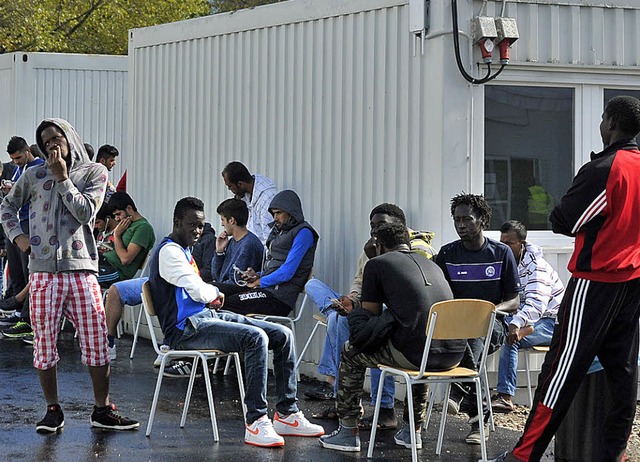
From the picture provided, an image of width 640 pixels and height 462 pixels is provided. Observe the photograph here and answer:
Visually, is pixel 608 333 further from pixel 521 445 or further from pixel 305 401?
pixel 305 401

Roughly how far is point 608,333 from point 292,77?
507 centimetres

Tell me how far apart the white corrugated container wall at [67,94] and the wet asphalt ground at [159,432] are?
19.8 feet

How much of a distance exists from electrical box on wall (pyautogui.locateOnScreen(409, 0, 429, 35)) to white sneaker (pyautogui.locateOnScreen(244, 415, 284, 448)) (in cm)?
331

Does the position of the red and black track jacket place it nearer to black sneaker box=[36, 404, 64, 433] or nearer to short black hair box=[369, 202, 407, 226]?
short black hair box=[369, 202, 407, 226]

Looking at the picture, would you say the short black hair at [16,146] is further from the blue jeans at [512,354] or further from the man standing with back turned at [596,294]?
the man standing with back turned at [596,294]

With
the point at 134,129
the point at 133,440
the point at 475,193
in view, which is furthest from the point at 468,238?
the point at 134,129

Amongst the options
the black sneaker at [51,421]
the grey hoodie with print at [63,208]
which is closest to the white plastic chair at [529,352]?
the grey hoodie with print at [63,208]

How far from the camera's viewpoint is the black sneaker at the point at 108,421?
779 cm

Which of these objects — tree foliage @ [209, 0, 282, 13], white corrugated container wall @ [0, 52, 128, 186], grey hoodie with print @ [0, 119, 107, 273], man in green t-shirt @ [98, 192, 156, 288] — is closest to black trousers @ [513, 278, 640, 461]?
grey hoodie with print @ [0, 119, 107, 273]

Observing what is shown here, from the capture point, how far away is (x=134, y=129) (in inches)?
512

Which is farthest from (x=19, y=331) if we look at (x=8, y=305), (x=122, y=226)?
(x=122, y=226)

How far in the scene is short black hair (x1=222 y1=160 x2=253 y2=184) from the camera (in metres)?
10.5

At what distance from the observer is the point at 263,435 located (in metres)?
7.44

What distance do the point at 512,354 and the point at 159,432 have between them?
8.69ft
